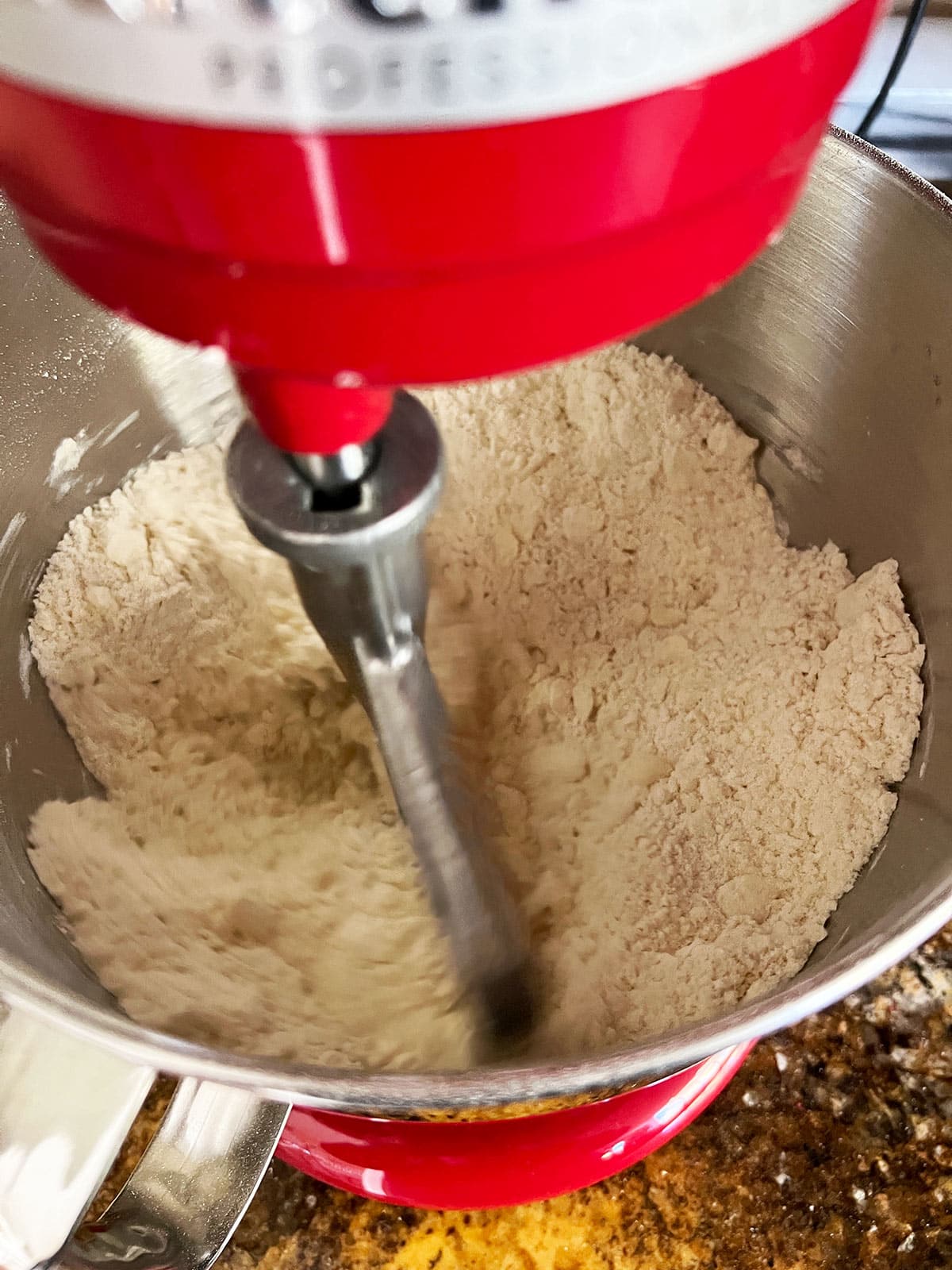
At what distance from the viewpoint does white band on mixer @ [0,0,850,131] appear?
155 mm

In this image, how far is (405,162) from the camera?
0.17 metres

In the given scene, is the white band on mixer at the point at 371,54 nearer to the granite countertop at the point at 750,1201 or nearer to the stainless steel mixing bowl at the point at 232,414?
the stainless steel mixing bowl at the point at 232,414

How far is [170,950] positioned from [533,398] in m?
0.40

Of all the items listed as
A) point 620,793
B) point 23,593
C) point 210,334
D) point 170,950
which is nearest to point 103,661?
point 23,593

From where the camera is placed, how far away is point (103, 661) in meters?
0.61

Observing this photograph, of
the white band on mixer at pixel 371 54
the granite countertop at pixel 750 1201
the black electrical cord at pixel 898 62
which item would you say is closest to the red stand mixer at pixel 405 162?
the white band on mixer at pixel 371 54

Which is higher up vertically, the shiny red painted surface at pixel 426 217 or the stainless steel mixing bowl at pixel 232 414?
the shiny red painted surface at pixel 426 217

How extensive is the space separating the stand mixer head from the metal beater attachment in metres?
0.08

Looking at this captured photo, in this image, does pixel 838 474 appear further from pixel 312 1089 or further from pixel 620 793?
pixel 312 1089

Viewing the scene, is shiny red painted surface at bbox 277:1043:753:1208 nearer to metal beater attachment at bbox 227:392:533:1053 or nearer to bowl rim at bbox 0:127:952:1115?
metal beater attachment at bbox 227:392:533:1053

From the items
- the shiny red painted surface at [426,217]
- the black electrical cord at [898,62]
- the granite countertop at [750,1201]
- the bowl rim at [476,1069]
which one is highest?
the shiny red painted surface at [426,217]

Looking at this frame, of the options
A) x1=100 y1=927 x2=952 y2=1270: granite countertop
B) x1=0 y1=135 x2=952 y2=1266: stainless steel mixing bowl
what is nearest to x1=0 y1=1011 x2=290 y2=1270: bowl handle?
x1=0 y1=135 x2=952 y2=1266: stainless steel mixing bowl

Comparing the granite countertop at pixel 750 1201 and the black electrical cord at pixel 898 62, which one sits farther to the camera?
the black electrical cord at pixel 898 62

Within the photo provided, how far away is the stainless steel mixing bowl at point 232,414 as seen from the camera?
32 cm
